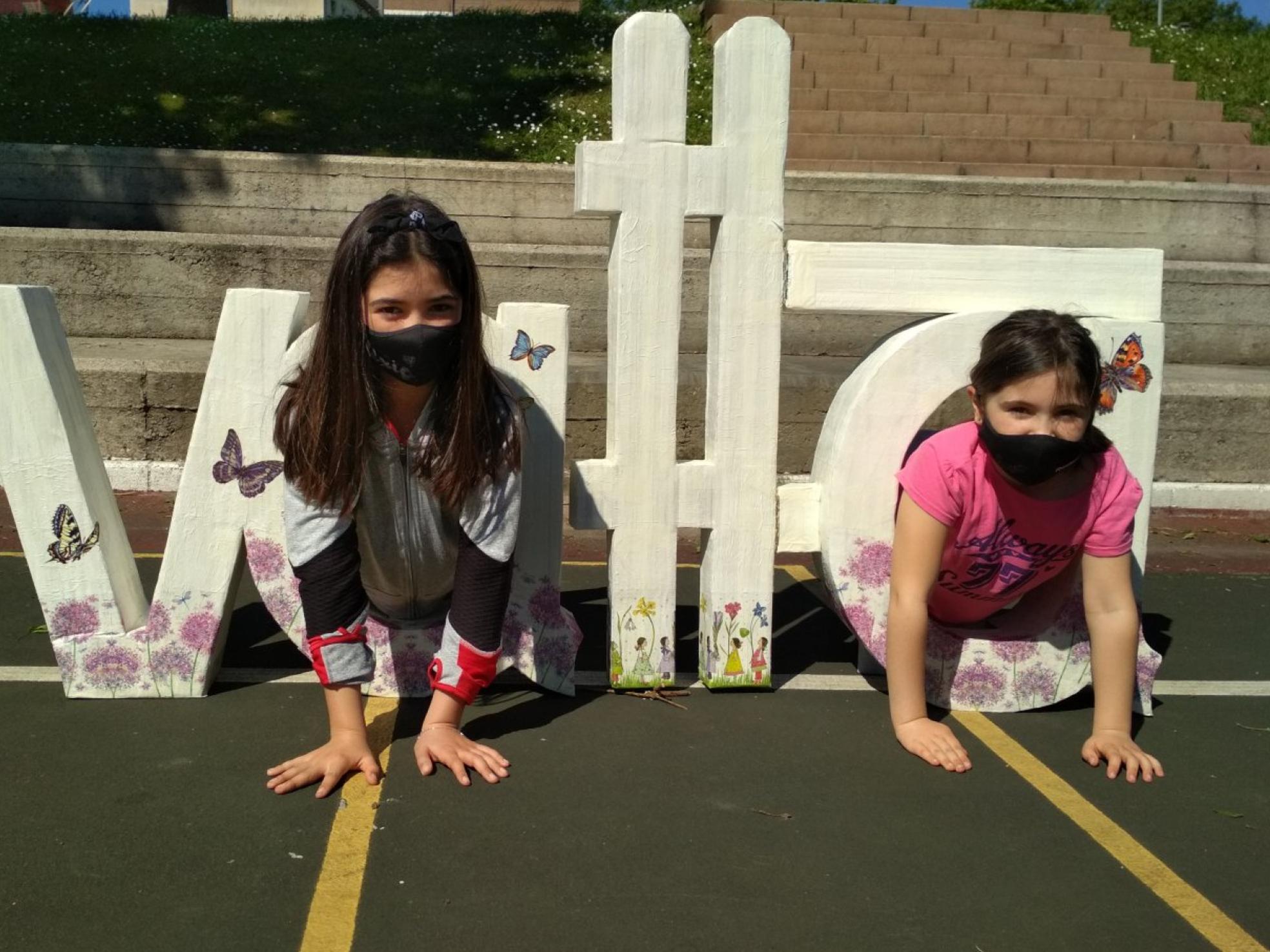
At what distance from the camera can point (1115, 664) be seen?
3158 mm

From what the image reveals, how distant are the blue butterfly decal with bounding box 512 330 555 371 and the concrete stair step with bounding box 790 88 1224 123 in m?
10.3

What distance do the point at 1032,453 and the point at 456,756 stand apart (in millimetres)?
1626

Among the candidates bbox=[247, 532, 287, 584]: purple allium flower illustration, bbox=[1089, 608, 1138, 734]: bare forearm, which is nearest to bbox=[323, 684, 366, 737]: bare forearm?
bbox=[247, 532, 287, 584]: purple allium flower illustration

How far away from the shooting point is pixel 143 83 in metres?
13.8

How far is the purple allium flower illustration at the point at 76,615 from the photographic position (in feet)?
10.8

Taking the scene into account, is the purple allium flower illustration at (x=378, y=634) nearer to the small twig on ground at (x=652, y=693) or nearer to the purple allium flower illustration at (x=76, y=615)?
the small twig on ground at (x=652, y=693)

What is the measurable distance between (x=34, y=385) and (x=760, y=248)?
6.57 feet

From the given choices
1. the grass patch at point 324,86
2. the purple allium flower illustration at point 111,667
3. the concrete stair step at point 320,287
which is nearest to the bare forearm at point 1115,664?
the purple allium flower illustration at point 111,667

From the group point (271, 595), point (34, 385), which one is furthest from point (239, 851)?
point (34, 385)

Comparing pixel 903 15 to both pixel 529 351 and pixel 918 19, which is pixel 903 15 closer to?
pixel 918 19

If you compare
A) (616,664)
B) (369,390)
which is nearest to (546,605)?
(616,664)

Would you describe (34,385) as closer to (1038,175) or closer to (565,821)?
(565,821)

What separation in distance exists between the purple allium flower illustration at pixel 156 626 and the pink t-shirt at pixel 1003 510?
2083 millimetres

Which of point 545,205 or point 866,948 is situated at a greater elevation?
point 545,205
